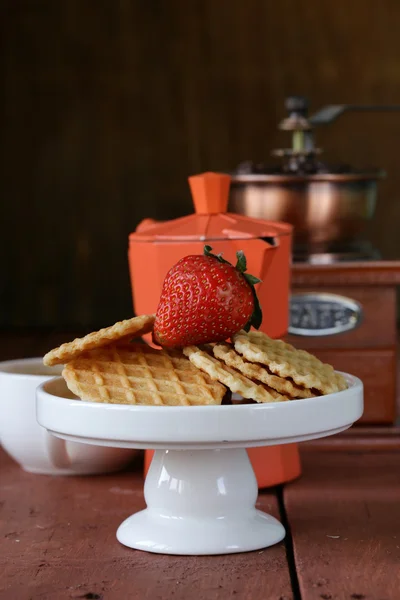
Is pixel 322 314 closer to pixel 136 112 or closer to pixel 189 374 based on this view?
pixel 189 374

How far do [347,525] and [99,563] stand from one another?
0.27 metres

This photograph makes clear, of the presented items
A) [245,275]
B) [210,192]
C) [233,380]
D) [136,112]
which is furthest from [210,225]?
[136,112]

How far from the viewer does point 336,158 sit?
335 centimetres

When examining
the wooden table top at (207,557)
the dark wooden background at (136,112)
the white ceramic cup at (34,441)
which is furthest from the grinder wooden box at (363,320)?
the dark wooden background at (136,112)

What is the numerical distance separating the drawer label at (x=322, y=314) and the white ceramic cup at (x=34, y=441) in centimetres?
39

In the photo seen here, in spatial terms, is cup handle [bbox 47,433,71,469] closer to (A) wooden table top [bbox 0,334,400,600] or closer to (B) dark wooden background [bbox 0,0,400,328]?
(A) wooden table top [bbox 0,334,400,600]

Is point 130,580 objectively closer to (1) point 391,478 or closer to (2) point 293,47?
(1) point 391,478

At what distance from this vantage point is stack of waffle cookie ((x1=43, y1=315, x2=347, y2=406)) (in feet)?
2.83

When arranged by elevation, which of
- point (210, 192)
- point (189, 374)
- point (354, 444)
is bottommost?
point (354, 444)

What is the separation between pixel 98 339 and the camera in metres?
0.89

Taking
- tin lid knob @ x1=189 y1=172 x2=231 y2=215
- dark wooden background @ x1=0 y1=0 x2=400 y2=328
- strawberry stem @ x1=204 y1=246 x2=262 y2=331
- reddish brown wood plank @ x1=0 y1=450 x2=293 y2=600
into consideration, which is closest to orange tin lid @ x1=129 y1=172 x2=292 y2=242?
tin lid knob @ x1=189 y1=172 x2=231 y2=215

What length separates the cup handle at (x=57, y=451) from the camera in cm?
120

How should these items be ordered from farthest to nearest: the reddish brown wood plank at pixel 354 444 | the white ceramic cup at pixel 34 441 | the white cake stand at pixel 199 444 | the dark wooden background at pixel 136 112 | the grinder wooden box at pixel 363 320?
the dark wooden background at pixel 136 112 < the grinder wooden box at pixel 363 320 < the reddish brown wood plank at pixel 354 444 < the white ceramic cup at pixel 34 441 < the white cake stand at pixel 199 444

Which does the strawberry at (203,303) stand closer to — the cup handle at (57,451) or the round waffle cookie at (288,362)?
the round waffle cookie at (288,362)
